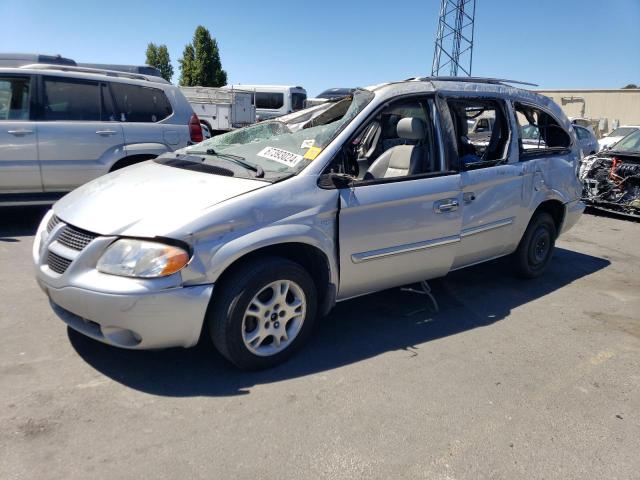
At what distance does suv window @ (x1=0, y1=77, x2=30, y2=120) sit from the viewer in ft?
19.5

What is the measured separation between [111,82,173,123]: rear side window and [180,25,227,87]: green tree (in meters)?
28.6

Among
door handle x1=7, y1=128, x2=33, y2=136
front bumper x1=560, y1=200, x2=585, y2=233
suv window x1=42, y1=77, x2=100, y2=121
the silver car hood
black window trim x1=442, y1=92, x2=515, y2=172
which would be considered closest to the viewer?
the silver car hood

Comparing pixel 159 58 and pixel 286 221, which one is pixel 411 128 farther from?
pixel 159 58

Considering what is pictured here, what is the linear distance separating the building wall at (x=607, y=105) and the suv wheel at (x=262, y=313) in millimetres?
37962

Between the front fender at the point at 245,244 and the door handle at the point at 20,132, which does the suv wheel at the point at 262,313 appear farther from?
the door handle at the point at 20,132

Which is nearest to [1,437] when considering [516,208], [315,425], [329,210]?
[315,425]

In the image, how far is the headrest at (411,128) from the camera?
396cm

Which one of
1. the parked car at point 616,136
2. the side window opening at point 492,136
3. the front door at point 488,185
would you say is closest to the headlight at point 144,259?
Result: the front door at point 488,185

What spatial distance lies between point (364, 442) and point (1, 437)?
68.8 inches

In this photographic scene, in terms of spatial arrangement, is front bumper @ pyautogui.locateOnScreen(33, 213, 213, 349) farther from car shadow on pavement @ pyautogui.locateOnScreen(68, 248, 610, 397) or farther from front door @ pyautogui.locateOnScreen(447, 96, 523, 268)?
front door @ pyautogui.locateOnScreen(447, 96, 523, 268)

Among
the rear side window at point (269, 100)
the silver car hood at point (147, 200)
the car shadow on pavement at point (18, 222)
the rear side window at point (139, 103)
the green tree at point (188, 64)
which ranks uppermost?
the green tree at point (188, 64)

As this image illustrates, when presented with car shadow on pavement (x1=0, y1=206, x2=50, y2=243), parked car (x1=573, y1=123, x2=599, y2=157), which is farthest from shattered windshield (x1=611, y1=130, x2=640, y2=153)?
car shadow on pavement (x1=0, y1=206, x2=50, y2=243)

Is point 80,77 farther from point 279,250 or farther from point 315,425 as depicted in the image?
point 315,425

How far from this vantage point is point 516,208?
4.68 metres
